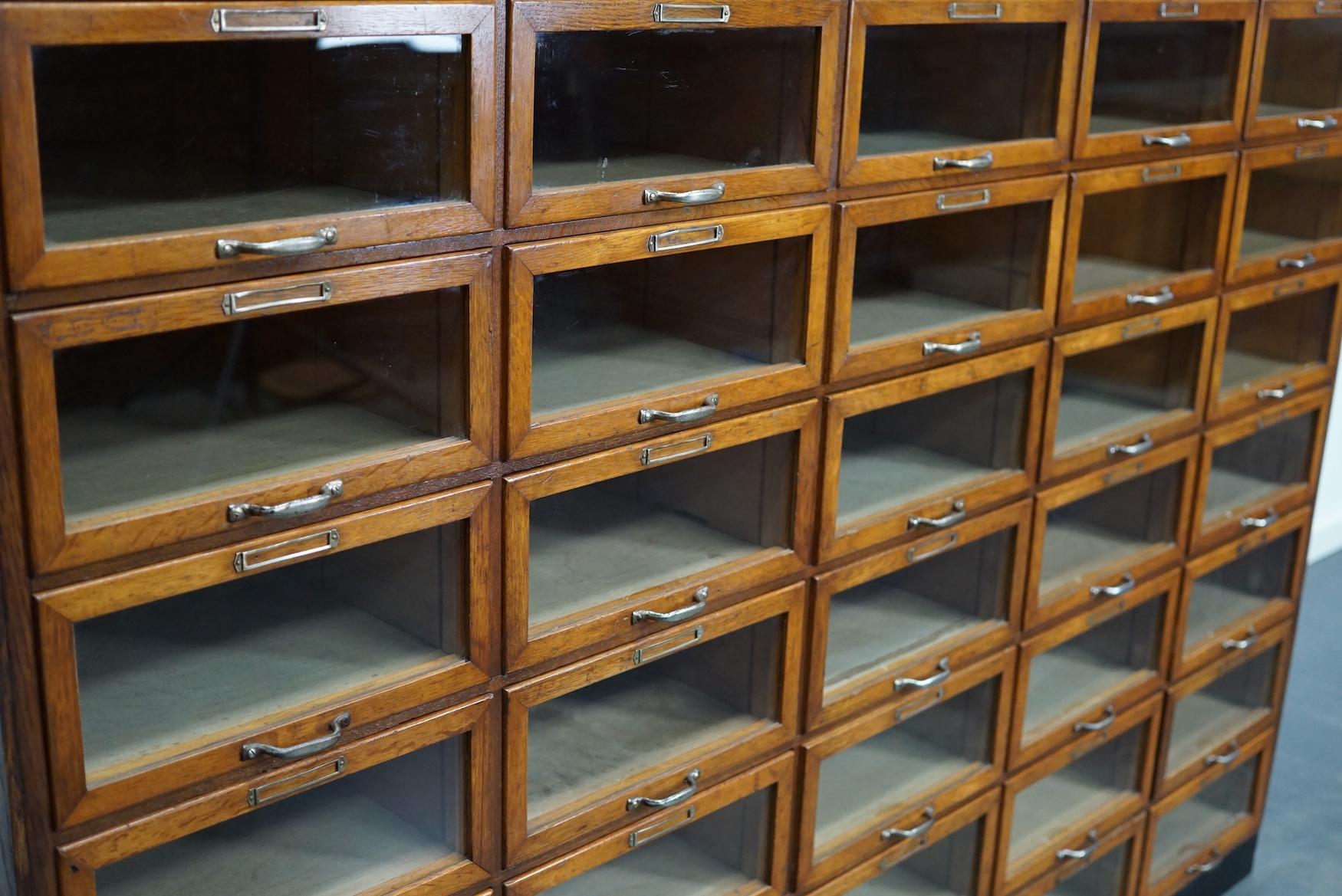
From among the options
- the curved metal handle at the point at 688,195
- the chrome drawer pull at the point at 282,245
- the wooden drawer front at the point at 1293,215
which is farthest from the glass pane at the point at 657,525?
the wooden drawer front at the point at 1293,215

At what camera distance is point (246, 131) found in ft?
4.55

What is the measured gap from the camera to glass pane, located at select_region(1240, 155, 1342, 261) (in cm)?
259

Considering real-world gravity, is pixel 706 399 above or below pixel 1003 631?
above

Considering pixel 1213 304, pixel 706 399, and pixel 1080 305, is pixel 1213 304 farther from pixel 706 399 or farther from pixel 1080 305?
pixel 706 399

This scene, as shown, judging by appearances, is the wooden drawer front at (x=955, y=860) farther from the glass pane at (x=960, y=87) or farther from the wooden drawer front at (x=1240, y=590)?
the glass pane at (x=960, y=87)

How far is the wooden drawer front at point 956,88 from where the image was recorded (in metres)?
1.80

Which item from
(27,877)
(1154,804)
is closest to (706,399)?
(27,877)

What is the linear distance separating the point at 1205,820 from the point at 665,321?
1806mm

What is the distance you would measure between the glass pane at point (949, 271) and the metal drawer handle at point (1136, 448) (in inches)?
13.7

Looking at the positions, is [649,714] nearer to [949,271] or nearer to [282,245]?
[949,271]

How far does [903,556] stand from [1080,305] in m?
0.46

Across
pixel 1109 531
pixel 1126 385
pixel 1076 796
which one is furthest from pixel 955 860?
pixel 1126 385

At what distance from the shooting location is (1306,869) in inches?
120

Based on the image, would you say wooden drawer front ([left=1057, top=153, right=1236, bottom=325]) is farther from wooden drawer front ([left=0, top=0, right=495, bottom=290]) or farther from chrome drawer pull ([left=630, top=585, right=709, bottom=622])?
wooden drawer front ([left=0, top=0, right=495, bottom=290])
